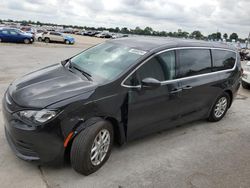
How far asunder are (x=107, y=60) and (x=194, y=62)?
159 cm

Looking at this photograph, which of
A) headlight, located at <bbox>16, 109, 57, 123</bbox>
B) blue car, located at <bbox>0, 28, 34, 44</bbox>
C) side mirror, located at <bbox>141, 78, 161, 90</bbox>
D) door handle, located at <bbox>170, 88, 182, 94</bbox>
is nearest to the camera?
headlight, located at <bbox>16, 109, 57, 123</bbox>

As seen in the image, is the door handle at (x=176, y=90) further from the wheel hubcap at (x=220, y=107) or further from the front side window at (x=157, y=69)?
the wheel hubcap at (x=220, y=107)

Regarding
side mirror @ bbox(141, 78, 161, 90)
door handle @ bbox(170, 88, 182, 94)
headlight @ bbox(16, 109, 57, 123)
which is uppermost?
side mirror @ bbox(141, 78, 161, 90)

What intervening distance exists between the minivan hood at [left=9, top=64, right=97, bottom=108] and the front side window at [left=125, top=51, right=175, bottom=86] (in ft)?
1.98

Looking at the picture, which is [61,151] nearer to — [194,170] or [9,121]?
[9,121]

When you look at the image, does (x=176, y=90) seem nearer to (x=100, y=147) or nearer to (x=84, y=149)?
(x=100, y=147)

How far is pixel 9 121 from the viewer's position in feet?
9.80

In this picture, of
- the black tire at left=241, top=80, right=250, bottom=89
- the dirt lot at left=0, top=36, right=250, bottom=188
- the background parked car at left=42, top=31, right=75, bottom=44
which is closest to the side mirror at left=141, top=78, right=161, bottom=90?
the dirt lot at left=0, top=36, right=250, bottom=188

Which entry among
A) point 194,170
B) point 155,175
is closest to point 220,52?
point 194,170

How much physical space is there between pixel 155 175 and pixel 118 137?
2.32 feet

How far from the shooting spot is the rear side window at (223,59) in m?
4.89

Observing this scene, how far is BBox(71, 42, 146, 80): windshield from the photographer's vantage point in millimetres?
3539

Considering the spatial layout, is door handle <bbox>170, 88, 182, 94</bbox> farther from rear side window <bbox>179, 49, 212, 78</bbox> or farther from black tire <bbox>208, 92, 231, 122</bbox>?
black tire <bbox>208, 92, 231, 122</bbox>

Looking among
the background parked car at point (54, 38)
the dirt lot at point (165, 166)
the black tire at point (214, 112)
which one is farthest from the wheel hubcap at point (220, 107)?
the background parked car at point (54, 38)
